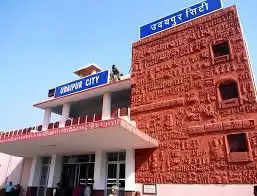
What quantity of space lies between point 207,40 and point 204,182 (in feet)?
23.1

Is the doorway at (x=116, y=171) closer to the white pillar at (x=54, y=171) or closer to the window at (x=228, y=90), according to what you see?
the white pillar at (x=54, y=171)

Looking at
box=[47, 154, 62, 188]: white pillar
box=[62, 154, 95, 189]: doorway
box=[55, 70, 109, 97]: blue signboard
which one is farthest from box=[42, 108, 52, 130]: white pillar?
box=[62, 154, 95, 189]: doorway

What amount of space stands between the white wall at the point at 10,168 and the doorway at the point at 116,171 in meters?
8.81

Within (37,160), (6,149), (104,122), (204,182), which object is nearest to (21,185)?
(37,160)

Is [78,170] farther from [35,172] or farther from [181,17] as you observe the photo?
[181,17]

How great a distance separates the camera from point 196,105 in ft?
38.3

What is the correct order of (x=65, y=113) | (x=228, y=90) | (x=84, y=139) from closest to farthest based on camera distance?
(x=228, y=90) → (x=84, y=139) → (x=65, y=113)

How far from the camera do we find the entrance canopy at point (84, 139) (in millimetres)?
9905

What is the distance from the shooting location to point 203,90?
1174 centimetres

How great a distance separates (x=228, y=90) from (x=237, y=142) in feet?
8.11

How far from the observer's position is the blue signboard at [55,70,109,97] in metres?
15.4

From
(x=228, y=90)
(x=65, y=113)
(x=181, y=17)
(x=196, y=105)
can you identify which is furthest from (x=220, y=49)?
(x=65, y=113)

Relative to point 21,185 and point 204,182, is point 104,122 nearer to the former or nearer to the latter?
point 204,182

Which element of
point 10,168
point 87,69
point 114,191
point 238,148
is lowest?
point 114,191
